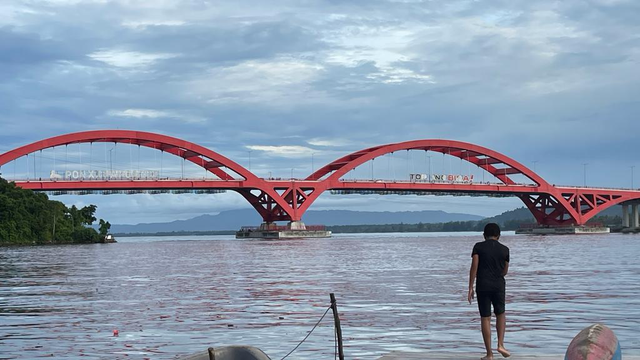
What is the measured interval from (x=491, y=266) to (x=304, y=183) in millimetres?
122581

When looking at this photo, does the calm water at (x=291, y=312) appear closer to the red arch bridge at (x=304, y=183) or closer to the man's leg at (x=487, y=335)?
the man's leg at (x=487, y=335)

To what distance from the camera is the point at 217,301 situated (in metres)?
25.8

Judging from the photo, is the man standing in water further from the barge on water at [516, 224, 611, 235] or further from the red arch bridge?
the barge on water at [516, 224, 611, 235]

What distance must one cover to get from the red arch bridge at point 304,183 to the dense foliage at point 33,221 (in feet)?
14.1

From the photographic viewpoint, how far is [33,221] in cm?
10938

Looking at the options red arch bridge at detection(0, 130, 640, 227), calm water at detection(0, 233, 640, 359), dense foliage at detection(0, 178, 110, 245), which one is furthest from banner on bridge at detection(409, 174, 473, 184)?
calm water at detection(0, 233, 640, 359)

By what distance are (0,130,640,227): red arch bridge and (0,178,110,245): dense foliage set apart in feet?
14.1

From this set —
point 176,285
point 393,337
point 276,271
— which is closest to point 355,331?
point 393,337

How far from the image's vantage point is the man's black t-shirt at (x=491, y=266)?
13.5 meters

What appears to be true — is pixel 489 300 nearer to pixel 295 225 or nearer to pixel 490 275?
pixel 490 275

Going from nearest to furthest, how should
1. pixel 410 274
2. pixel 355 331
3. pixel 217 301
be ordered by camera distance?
pixel 355 331
pixel 217 301
pixel 410 274

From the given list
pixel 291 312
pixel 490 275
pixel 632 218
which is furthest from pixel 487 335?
pixel 632 218

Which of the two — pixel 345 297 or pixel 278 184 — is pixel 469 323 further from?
pixel 278 184

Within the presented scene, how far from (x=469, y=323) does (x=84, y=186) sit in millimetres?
101706
